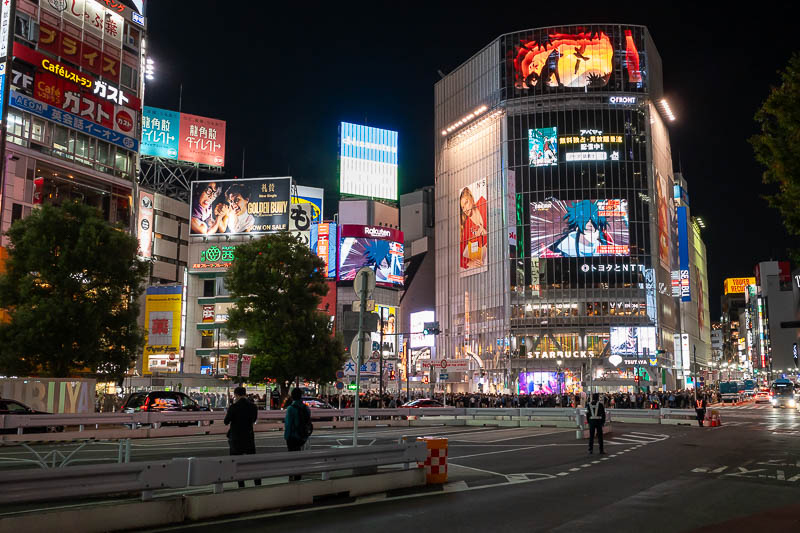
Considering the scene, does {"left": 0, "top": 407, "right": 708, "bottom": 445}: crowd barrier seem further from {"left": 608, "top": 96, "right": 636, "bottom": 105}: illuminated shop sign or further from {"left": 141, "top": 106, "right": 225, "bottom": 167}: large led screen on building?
{"left": 608, "top": 96, "right": 636, "bottom": 105}: illuminated shop sign

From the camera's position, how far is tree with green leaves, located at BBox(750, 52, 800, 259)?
1594 centimetres

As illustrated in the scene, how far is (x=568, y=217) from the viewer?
9838 cm

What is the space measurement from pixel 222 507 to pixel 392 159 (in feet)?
394

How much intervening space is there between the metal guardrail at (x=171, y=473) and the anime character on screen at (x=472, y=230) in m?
94.5

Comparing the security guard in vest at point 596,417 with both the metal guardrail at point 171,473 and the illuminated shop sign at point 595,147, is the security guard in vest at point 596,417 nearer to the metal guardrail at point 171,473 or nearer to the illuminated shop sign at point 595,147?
the metal guardrail at point 171,473

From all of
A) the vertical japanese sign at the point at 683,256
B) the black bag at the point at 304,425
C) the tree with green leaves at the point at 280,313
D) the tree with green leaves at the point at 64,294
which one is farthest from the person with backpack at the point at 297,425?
the vertical japanese sign at the point at 683,256

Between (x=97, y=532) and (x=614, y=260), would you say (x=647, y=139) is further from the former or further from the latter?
(x=97, y=532)

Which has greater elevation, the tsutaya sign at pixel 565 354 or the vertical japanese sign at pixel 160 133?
the vertical japanese sign at pixel 160 133

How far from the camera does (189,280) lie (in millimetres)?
90562

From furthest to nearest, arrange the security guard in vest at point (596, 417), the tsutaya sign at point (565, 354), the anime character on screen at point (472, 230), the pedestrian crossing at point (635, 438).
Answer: the anime character on screen at point (472, 230) < the tsutaya sign at point (565, 354) < the pedestrian crossing at point (635, 438) < the security guard in vest at point (596, 417)

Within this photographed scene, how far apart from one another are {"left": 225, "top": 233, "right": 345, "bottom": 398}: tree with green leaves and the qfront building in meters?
56.1

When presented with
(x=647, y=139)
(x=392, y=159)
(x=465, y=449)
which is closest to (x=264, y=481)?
(x=465, y=449)

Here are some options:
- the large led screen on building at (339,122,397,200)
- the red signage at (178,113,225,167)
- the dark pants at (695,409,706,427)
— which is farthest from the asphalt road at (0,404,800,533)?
the large led screen on building at (339,122,397,200)

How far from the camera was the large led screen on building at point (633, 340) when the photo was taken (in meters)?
93.2
